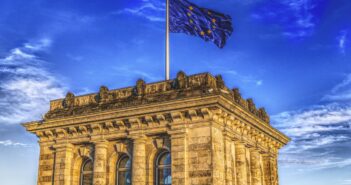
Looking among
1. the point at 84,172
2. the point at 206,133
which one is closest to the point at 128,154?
the point at 84,172

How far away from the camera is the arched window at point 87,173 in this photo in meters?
26.1

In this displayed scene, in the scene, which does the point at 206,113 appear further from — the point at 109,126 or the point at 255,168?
the point at 255,168

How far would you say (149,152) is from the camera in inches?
955

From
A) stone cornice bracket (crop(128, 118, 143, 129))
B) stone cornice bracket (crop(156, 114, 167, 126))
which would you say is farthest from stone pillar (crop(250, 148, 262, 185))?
stone cornice bracket (crop(128, 118, 143, 129))

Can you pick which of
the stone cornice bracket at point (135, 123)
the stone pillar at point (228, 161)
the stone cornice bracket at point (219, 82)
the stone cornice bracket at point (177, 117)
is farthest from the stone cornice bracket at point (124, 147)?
the stone cornice bracket at point (219, 82)

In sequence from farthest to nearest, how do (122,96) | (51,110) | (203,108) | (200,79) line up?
(51,110) → (122,96) → (200,79) → (203,108)

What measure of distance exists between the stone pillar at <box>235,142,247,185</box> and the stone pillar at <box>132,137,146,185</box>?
502cm

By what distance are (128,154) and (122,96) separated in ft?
10.7

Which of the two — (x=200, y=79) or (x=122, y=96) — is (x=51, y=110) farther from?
(x=200, y=79)

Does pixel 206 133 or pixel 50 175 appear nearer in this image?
pixel 206 133

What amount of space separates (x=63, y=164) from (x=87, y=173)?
1.45 m

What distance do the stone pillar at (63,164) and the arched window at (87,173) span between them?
2.32ft

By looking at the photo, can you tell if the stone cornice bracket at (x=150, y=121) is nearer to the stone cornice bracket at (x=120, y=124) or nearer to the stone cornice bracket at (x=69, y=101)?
the stone cornice bracket at (x=120, y=124)

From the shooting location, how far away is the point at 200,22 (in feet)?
91.8
